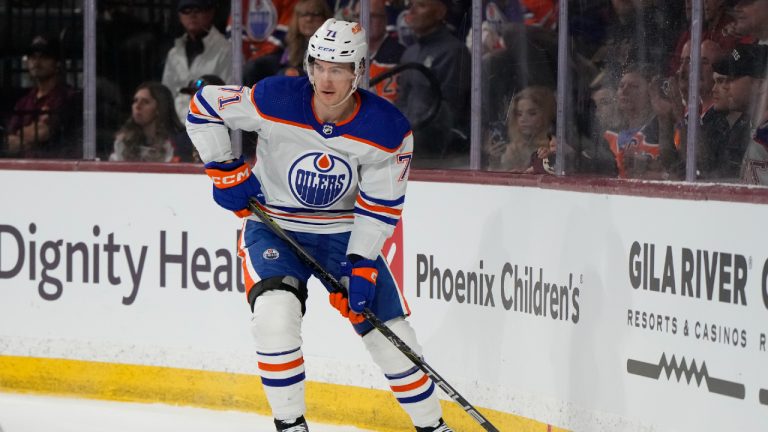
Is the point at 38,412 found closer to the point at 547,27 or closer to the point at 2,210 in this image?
the point at 2,210

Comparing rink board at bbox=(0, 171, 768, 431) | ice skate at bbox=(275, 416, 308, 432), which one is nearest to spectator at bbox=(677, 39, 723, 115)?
rink board at bbox=(0, 171, 768, 431)

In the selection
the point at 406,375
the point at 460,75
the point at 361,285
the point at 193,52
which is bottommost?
the point at 406,375

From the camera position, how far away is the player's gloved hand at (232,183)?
3.77 meters

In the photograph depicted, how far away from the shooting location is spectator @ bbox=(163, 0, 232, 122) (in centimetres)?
521

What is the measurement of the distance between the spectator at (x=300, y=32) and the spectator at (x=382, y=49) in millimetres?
249

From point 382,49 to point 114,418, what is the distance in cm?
157

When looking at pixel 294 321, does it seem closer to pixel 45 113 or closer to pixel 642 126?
pixel 642 126

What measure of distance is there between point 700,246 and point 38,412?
254 centimetres

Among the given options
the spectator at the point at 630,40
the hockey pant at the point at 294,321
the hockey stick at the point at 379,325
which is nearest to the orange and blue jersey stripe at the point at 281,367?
the hockey pant at the point at 294,321

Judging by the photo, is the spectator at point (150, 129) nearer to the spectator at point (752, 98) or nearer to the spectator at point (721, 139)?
the spectator at point (721, 139)

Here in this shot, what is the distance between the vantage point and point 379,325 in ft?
12.2

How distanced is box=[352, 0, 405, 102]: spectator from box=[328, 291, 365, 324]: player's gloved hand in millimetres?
1221

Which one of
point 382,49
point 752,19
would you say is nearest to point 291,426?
point 752,19

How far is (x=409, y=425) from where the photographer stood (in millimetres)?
4477
